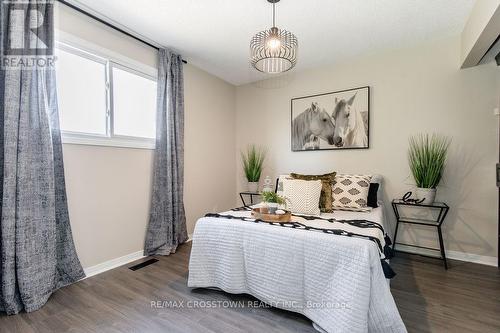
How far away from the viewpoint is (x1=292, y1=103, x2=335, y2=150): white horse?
140 inches

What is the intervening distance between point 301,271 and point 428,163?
202 centimetres

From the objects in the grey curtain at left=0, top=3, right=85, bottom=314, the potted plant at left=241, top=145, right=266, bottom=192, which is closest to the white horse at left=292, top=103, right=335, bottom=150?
the potted plant at left=241, top=145, right=266, bottom=192

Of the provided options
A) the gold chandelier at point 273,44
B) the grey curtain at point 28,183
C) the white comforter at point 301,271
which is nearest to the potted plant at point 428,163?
the white comforter at point 301,271

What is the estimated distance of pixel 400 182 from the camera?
10.2 feet

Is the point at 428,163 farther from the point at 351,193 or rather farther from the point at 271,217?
the point at 271,217

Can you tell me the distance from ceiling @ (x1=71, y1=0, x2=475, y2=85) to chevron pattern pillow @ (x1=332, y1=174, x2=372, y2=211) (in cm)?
162

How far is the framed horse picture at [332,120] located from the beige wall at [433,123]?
9 centimetres

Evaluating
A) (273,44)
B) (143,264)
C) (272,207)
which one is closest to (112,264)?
(143,264)

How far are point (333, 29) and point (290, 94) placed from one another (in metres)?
1.30

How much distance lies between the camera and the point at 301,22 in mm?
2525

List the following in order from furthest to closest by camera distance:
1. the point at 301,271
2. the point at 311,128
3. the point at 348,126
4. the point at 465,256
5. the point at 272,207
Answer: the point at 311,128, the point at 348,126, the point at 465,256, the point at 272,207, the point at 301,271

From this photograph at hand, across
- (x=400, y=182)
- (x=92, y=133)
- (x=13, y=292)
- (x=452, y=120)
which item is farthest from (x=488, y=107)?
(x=13, y=292)

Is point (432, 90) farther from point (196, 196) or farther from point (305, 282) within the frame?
point (196, 196)

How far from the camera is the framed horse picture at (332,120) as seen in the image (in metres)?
3.31
